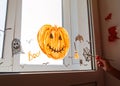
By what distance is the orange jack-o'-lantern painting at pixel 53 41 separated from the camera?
895 mm

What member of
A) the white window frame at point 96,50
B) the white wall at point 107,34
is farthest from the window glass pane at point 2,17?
the white wall at point 107,34

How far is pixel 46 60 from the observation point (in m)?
0.90

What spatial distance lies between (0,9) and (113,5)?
27.9 inches

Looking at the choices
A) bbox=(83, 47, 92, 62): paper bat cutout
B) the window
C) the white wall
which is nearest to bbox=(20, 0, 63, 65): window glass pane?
the window

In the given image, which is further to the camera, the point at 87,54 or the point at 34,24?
Result: the point at 87,54

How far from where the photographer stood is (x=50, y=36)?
95cm

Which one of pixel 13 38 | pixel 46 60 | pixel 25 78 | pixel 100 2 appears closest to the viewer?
pixel 25 78

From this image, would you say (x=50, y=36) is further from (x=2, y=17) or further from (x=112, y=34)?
(x=112, y=34)

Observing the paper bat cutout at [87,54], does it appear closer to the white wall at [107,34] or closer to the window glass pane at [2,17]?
the white wall at [107,34]

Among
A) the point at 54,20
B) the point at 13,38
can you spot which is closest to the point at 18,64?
the point at 13,38

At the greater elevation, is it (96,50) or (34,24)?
(34,24)

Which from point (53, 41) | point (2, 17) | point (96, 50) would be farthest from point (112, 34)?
point (2, 17)

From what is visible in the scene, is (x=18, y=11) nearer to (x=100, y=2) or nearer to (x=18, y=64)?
(x=18, y=64)

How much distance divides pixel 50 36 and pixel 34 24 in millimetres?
122
